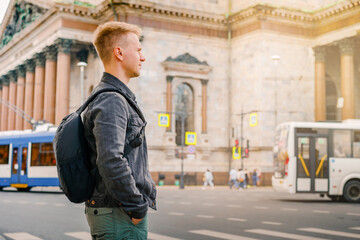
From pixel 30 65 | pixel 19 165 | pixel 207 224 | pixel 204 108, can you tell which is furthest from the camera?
pixel 30 65

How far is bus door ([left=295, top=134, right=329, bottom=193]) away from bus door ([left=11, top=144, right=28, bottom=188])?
15098 mm

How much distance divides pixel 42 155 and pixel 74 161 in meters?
27.4

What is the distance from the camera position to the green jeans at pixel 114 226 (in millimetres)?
3432

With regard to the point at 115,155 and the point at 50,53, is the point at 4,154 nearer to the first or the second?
the point at 50,53

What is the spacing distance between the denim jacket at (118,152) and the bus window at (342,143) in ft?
73.0

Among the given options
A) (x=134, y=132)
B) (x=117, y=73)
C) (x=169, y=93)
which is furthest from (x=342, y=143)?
(x=134, y=132)

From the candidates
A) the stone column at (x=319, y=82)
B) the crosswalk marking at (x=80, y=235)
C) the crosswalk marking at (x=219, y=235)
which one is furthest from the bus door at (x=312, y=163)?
the stone column at (x=319, y=82)

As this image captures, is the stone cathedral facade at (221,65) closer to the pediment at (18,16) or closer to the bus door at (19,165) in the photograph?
the pediment at (18,16)

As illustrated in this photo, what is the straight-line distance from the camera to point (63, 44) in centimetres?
4553

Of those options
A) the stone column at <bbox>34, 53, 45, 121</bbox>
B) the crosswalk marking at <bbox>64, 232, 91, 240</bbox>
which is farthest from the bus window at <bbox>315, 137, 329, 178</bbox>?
the stone column at <bbox>34, 53, 45, 121</bbox>

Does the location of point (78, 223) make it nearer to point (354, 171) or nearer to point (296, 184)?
point (296, 184)

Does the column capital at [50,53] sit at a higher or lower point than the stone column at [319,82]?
higher

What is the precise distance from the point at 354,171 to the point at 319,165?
158 cm

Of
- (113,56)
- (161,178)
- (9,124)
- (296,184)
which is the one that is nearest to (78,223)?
(113,56)
